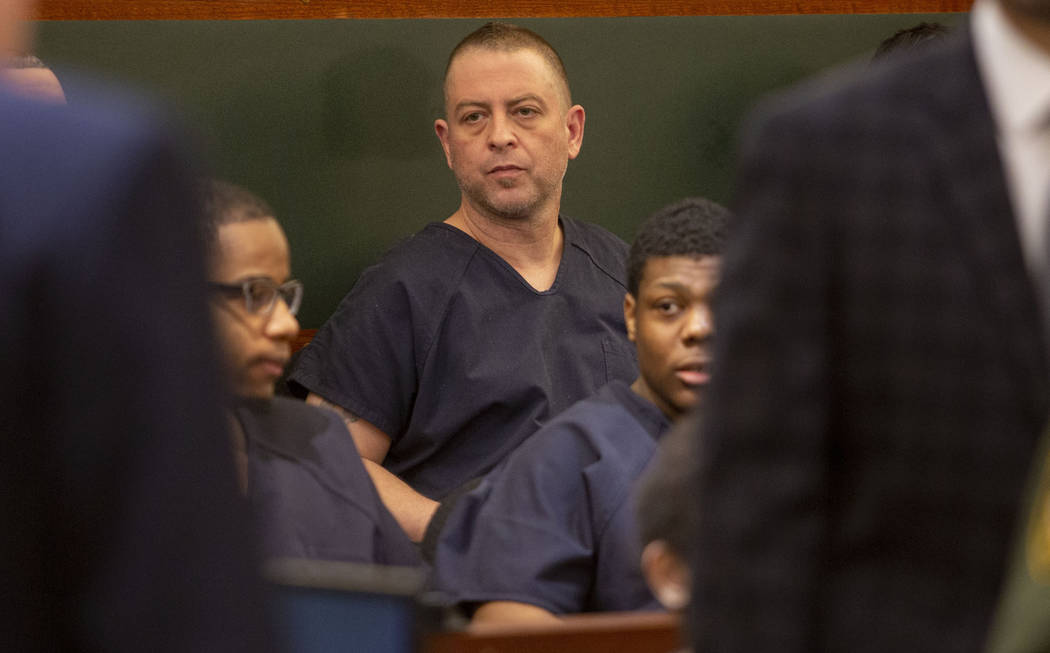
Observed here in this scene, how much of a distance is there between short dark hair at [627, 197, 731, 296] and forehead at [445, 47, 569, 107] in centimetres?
59

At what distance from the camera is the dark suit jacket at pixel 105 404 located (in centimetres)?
40

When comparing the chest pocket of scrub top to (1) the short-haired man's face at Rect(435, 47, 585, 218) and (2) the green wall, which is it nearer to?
(1) the short-haired man's face at Rect(435, 47, 585, 218)

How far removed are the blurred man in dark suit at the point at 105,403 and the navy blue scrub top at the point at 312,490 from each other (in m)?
0.68

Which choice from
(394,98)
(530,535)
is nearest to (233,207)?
(530,535)

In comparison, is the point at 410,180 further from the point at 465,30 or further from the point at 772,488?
the point at 772,488

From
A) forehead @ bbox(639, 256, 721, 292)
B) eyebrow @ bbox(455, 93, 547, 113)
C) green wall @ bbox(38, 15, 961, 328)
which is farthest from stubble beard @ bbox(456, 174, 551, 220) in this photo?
forehead @ bbox(639, 256, 721, 292)

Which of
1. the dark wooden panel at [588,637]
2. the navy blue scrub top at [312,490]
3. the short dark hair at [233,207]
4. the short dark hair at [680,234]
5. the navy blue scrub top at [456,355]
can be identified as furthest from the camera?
the navy blue scrub top at [456,355]

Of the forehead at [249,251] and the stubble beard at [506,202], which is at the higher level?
the forehead at [249,251]

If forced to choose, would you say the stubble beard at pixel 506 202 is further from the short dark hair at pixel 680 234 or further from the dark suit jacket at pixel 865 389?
the dark suit jacket at pixel 865 389

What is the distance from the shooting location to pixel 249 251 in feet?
4.11

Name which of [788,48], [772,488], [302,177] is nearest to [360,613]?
[772,488]

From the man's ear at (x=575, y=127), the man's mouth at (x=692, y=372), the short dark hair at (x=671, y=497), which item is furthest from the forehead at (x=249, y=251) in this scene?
the man's ear at (x=575, y=127)

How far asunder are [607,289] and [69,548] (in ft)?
5.07

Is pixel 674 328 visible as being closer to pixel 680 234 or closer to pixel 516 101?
pixel 680 234
